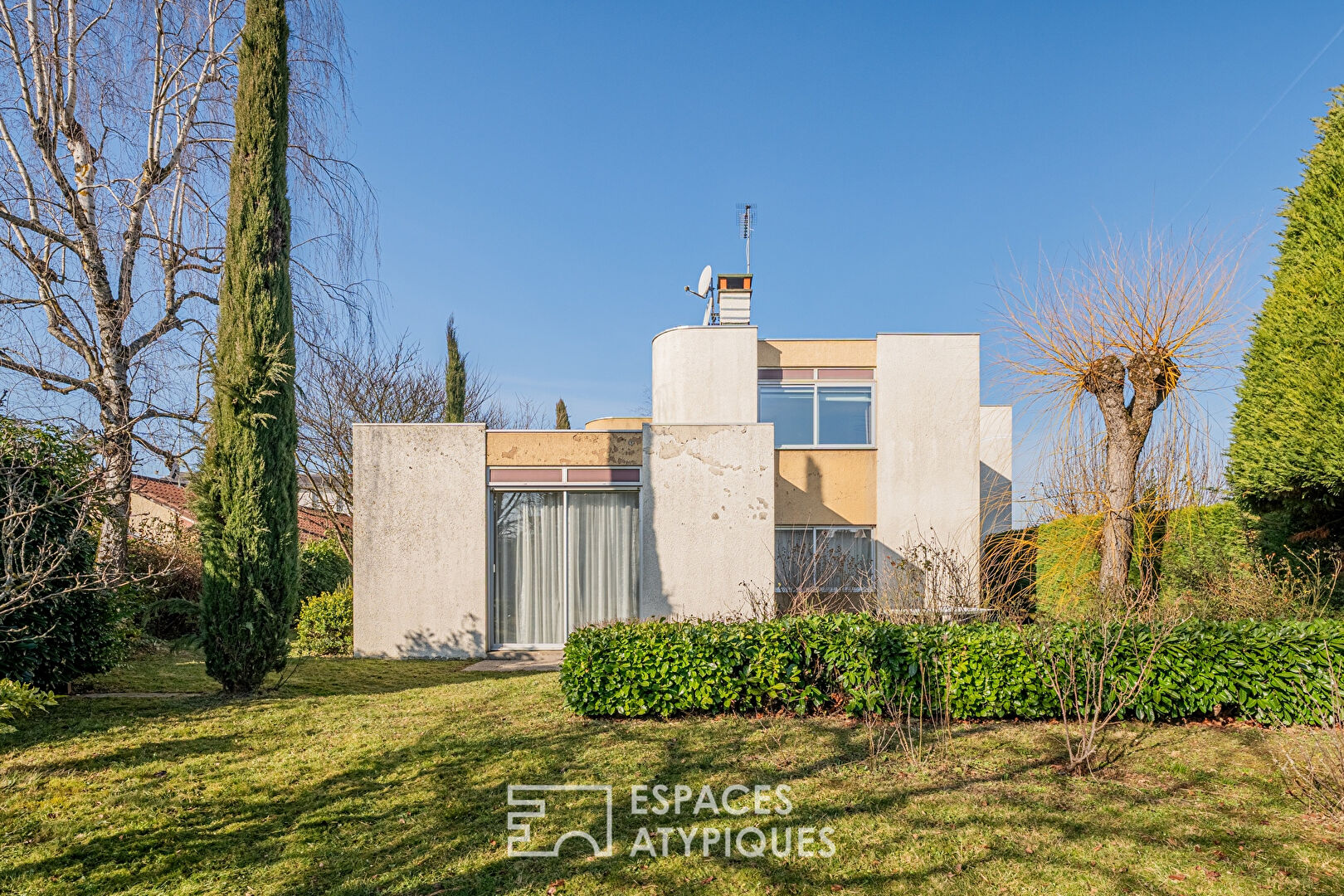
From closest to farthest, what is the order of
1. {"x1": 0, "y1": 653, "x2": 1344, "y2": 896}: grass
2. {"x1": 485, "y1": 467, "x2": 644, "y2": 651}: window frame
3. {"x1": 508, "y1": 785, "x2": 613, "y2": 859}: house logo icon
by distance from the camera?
{"x1": 0, "y1": 653, "x2": 1344, "y2": 896}: grass → {"x1": 508, "y1": 785, "x2": 613, "y2": 859}: house logo icon → {"x1": 485, "y1": 467, "x2": 644, "y2": 651}: window frame

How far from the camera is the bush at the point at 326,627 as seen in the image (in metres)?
14.3

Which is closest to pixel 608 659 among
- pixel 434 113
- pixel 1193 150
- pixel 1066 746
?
pixel 1066 746

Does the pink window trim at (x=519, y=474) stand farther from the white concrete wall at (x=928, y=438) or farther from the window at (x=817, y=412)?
the white concrete wall at (x=928, y=438)

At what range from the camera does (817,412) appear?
46.5ft

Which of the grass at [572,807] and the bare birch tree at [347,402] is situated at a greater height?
the bare birch tree at [347,402]

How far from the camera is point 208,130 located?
12.4 metres

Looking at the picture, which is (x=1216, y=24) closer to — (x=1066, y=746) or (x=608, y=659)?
(x=1066, y=746)

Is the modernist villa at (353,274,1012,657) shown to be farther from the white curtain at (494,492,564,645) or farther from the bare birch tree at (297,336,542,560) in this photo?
the bare birch tree at (297,336,542,560)

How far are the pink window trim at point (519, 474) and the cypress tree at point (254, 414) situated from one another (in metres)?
4.12

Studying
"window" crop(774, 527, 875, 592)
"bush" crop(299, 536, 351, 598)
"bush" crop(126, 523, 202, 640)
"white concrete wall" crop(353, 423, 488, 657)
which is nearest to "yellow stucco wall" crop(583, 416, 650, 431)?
"white concrete wall" crop(353, 423, 488, 657)

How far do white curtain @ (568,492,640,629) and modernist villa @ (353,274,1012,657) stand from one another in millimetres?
32

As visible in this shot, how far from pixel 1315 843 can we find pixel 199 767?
29.8 feet

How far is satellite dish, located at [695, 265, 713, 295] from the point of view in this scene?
16.4m

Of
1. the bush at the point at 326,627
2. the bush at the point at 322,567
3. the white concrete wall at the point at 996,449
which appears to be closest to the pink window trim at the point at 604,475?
the bush at the point at 326,627
